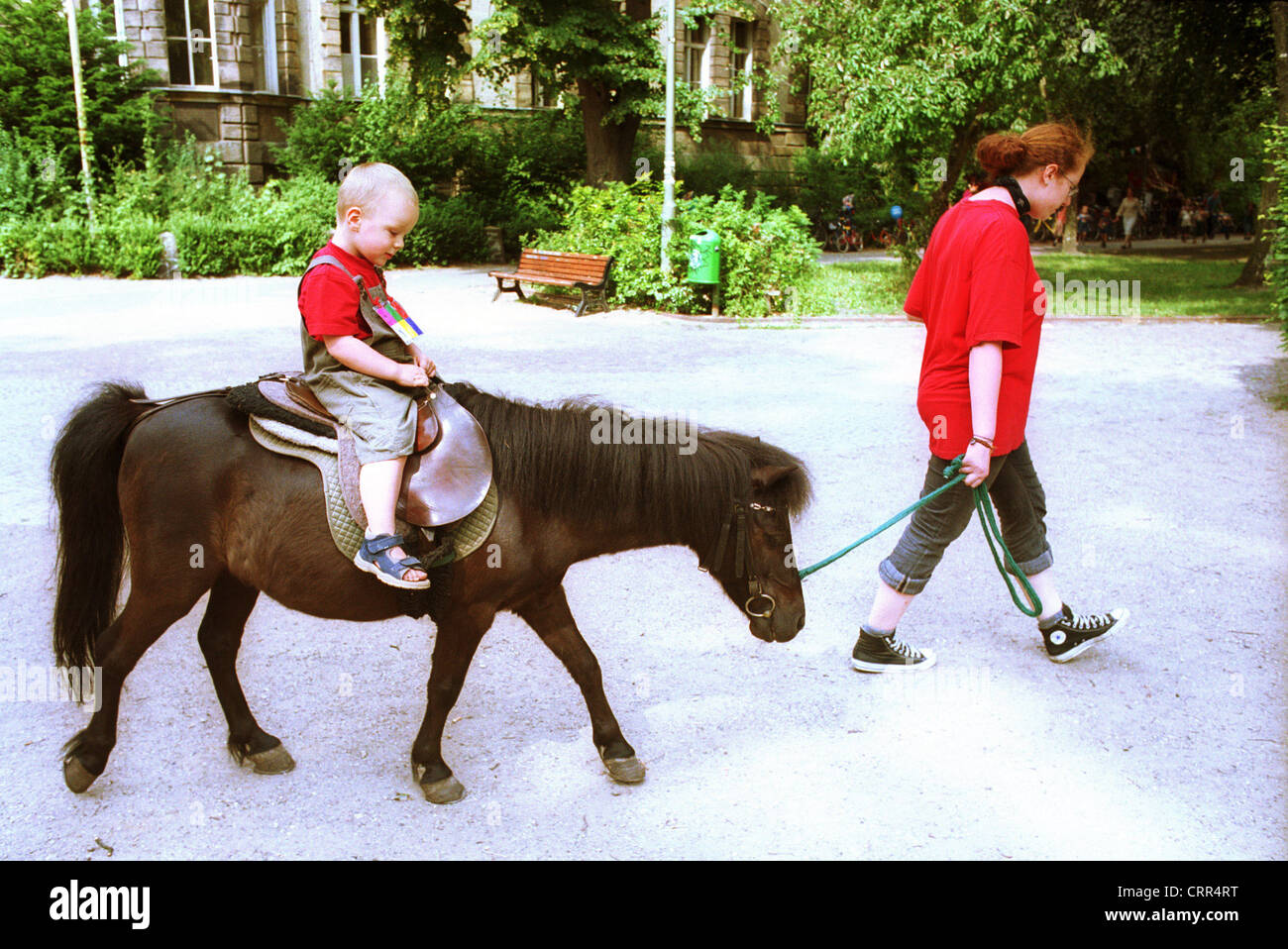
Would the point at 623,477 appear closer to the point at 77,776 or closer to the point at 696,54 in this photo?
the point at 77,776

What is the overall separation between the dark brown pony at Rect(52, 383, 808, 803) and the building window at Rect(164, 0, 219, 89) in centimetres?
2493

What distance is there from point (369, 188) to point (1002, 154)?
2.32 m

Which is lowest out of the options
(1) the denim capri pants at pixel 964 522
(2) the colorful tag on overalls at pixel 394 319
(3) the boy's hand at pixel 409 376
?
(1) the denim capri pants at pixel 964 522

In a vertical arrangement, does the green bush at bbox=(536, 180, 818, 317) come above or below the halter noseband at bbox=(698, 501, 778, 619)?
above

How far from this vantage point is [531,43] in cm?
1922

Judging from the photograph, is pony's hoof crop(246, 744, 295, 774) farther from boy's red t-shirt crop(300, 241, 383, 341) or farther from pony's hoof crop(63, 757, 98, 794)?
boy's red t-shirt crop(300, 241, 383, 341)

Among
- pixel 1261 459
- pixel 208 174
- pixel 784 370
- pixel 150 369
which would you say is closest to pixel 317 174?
pixel 208 174

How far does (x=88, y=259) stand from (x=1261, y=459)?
18386 millimetres

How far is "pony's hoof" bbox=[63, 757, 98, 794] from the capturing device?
3.40 meters

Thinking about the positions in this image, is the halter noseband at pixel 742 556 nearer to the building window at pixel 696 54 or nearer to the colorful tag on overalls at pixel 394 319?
the colorful tag on overalls at pixel 394 319

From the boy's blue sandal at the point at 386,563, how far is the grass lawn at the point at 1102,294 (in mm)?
11505

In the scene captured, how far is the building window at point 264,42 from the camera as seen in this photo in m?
25.6

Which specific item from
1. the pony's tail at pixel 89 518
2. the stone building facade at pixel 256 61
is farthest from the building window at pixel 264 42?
the pony's tail at pixel 89 518

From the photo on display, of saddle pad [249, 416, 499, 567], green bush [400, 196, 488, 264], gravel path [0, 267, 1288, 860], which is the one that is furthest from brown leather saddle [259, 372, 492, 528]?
green bush [400, 196, 488, 264]
